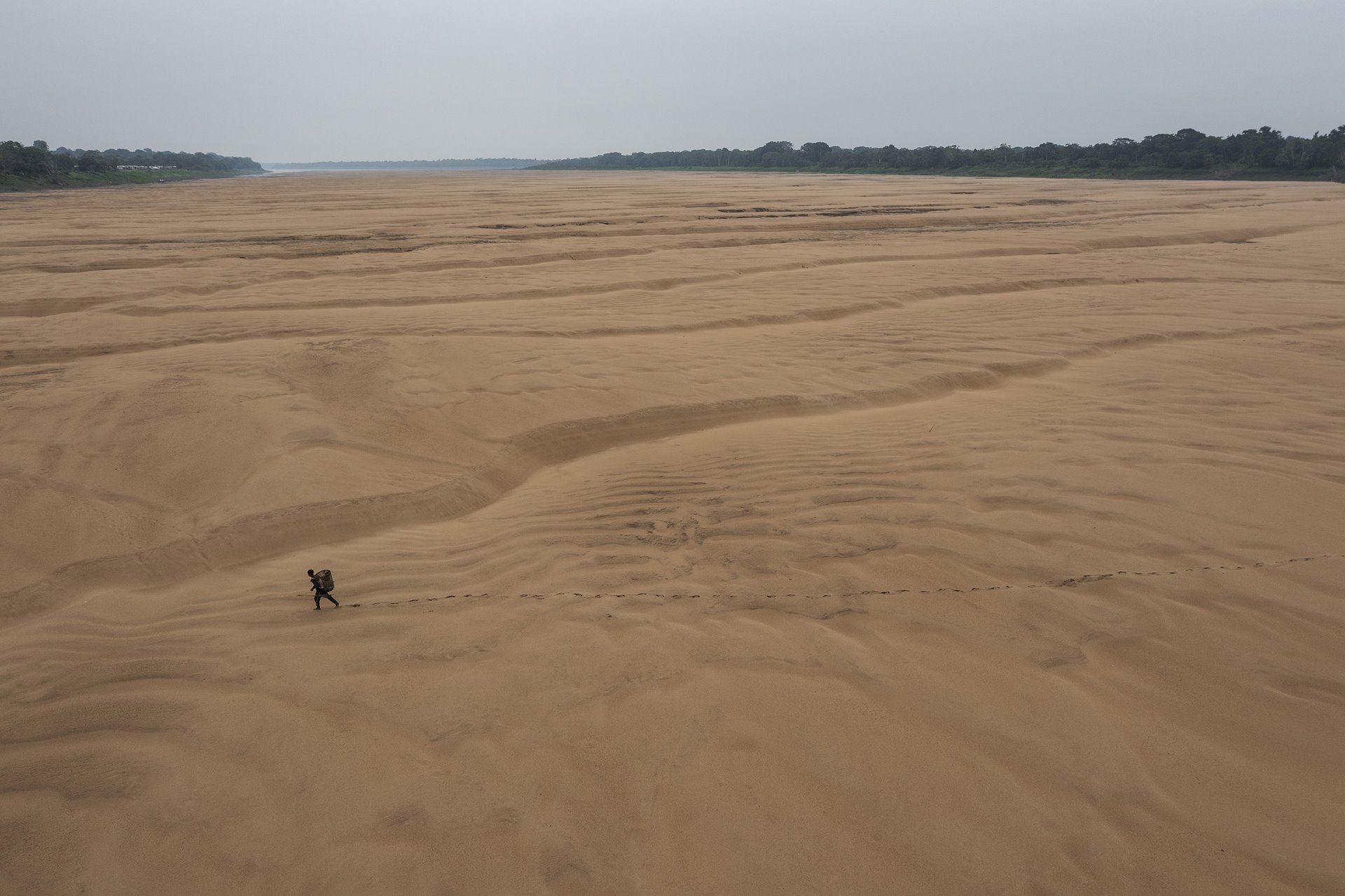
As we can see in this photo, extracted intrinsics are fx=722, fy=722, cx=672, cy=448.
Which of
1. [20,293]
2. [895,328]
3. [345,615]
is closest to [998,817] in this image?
[345,615]

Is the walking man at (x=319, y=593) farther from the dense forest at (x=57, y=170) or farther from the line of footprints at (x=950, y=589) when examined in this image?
the dense forest at (x=57, y=170)

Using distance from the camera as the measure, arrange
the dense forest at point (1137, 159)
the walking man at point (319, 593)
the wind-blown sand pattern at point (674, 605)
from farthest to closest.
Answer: the dense forest at point (1137, 159)
the walking man at point (319, 593)
the wind-blown sand pattern at point (674, 605)

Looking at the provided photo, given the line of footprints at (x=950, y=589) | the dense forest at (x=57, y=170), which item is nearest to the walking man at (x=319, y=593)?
the line of footprints at (x=950, y=589)

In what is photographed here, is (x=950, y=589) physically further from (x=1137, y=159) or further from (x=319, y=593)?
(x=1137, y=159)

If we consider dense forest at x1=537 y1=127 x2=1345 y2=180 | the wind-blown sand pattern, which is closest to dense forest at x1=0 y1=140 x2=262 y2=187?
the wind-blown sand pattern

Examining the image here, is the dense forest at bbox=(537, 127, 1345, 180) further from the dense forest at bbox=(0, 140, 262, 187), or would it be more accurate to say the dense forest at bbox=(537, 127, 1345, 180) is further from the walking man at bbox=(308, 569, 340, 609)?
the dense forest at bbox=(0, 140, 262, 187)
